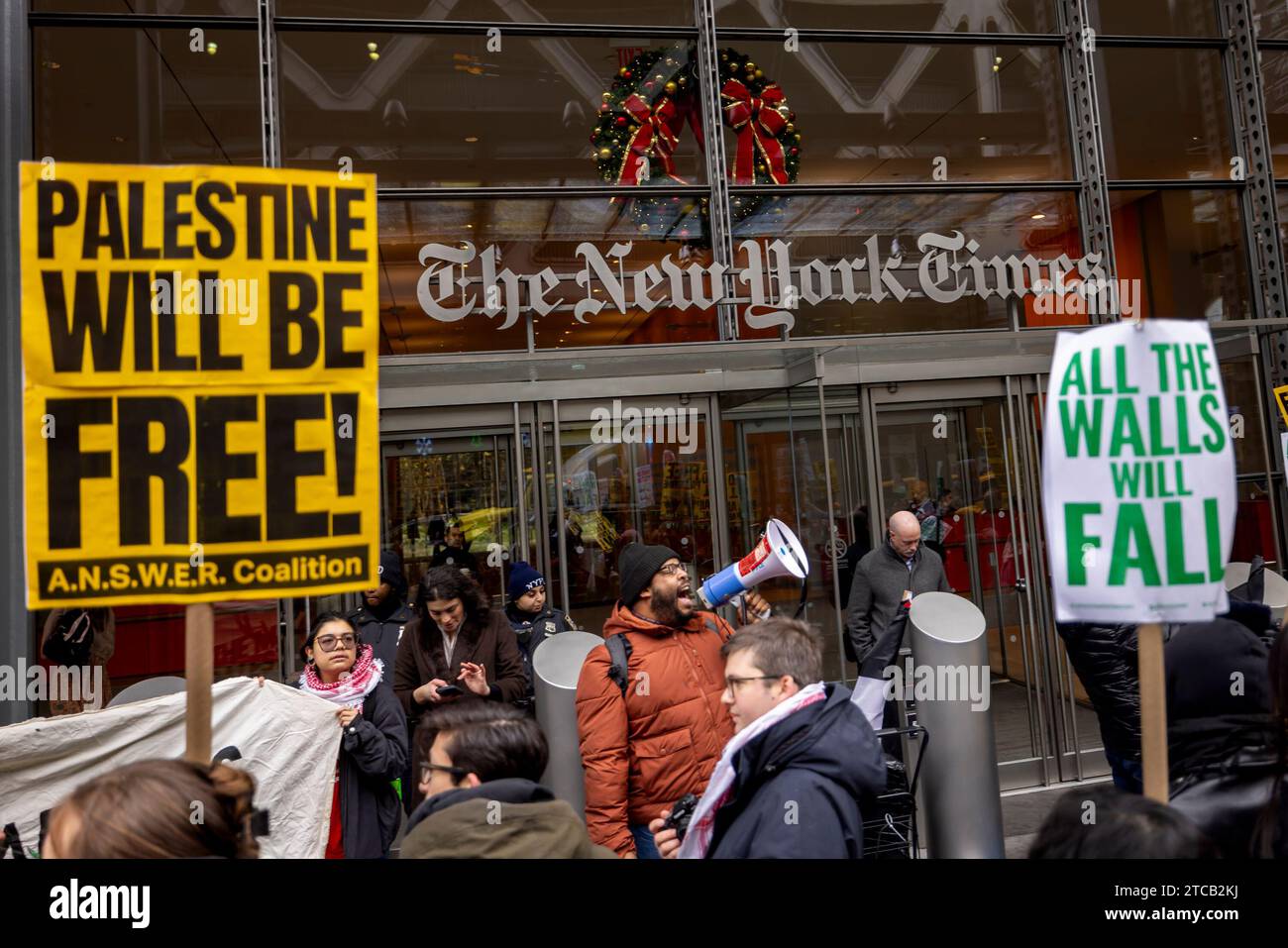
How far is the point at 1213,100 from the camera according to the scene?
31.3 feet

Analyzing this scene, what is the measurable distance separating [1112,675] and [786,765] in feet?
7.66

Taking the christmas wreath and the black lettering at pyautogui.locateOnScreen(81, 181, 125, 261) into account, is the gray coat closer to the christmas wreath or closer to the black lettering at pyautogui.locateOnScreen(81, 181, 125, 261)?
the christmas wreath

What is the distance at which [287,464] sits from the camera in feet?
9.72

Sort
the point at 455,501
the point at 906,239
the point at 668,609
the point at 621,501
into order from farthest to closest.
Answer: the point at 906,239, the point at 621,501, the point at 455,501, the point at 668,609

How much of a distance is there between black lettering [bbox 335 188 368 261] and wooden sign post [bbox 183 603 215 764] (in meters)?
1.16

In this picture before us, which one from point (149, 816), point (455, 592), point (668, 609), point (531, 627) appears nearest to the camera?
point (149, 816)

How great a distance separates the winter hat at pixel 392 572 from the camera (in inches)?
265

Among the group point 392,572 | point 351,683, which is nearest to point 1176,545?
point 351,683

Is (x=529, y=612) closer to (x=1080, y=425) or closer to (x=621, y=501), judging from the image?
(x=621, y=501)

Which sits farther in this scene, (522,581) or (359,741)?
(522,581)

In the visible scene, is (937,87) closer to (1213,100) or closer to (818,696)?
(1213,100)

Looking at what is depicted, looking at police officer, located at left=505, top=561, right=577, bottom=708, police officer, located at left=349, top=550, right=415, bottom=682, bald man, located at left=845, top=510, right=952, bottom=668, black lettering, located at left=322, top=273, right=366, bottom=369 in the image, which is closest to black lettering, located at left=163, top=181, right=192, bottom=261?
black lettering, located at left=322, top=273, right=366, bottom=369

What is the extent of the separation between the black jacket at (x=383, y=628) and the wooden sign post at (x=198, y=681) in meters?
3.25

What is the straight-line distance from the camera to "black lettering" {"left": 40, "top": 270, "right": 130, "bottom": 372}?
9.35ft
